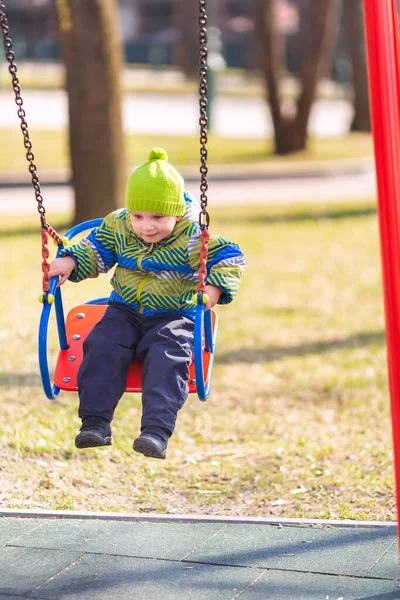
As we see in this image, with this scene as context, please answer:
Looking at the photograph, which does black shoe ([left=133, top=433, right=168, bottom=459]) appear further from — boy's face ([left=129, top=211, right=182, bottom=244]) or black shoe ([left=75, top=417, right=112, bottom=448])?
boy's face ([left=129, top=211, right=182, bottom=244])

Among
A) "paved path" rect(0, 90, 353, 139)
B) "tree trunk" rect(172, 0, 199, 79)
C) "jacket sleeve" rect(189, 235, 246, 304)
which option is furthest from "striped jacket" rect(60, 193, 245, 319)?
"tree trunk" rect(172, 0, 199, 79)

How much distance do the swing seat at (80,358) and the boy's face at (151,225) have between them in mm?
417

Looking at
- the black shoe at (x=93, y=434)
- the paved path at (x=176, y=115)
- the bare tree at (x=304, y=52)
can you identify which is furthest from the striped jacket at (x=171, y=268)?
the paved path at (x=176, y=115)

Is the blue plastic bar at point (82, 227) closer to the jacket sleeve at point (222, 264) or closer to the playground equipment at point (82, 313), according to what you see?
the playground equipment at point (82, 313)

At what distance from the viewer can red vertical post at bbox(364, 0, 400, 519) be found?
11.4ft

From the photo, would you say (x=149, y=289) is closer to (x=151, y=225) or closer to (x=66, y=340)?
(x=151, y=225)

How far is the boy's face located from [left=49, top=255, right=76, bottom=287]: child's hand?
1.02 feet

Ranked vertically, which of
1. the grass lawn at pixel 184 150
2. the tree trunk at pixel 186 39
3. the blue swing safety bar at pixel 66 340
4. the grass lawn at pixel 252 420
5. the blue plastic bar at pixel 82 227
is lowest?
the grass lawn at pixel 252 420

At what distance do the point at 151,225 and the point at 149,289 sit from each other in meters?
0.26

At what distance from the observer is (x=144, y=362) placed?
13.2ft

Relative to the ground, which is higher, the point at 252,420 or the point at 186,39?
the point at 186,39

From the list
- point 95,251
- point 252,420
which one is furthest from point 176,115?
point 95,251

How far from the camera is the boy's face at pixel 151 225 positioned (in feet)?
13.3

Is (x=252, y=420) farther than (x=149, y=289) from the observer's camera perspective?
Yes
